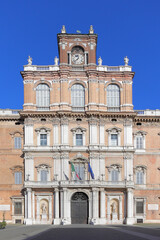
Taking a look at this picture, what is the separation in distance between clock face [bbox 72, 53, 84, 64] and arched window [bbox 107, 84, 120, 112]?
581cm

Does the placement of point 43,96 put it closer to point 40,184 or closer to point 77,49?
point 77,49

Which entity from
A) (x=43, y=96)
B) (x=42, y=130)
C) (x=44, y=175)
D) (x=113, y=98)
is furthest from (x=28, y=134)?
(x=113, y=98)

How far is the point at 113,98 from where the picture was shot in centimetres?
5725

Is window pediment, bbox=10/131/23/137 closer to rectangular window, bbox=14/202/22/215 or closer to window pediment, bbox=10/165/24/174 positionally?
window pediment, bbox=10/165/24/174

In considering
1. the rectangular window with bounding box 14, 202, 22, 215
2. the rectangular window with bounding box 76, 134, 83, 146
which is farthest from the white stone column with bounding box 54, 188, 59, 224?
the rectangular window with bounding box 76, 134, 83, 146

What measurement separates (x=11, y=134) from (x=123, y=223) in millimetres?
20030

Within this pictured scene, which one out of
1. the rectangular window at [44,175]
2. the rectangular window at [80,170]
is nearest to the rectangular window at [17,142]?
the rectangular window at [44,175]

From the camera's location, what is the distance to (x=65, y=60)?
57.8m

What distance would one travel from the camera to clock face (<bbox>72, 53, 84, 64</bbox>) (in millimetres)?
58406

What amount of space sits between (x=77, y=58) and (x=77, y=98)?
6.19 m

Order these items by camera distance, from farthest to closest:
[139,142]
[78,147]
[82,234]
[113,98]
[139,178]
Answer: [139,142]
[113,98]
[139,178]
[78,147]
[82,234]

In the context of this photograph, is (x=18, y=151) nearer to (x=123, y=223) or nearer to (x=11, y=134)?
(x=11, y=134)

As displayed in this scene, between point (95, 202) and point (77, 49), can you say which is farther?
point (77, 49)

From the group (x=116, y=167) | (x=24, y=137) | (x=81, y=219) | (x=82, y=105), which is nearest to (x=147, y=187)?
(x=116, y=167)
